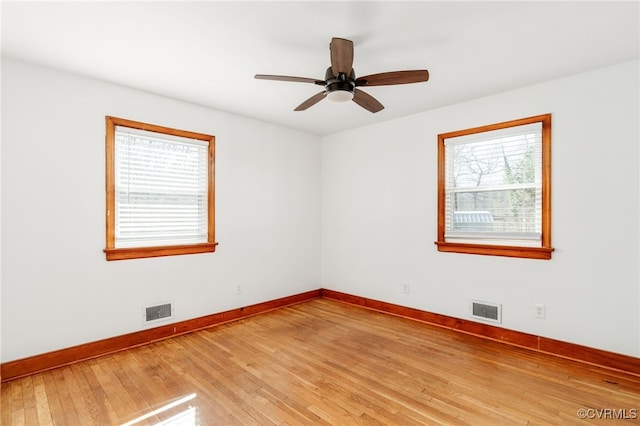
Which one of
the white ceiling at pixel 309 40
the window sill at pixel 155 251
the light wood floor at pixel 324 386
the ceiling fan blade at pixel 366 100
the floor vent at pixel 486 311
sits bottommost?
the light wood floor at pixel 324 386

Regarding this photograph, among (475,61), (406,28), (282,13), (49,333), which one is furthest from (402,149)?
(49,333)

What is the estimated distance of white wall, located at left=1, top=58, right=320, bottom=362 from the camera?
2514mm

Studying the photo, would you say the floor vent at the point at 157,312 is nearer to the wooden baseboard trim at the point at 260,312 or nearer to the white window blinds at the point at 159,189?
the wooden baseboard trim at the point at 260,312

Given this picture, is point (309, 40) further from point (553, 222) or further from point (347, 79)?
point (553, 222)

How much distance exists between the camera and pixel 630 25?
6.88 ft

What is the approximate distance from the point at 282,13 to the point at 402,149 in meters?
2.52

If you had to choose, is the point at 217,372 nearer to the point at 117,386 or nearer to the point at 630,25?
the point at 117,386

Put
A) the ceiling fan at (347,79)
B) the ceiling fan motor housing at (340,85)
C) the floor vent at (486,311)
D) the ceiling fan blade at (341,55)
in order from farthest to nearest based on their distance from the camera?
the floor vent at (486,311) < the ceiling fan motor housing at (340,85) < the ceiling fan at (347,79) < the ceiling fan blade at (341,55)

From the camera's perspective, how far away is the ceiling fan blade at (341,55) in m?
1.87

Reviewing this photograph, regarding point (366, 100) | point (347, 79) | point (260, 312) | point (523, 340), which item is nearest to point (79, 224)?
point (260, 312)

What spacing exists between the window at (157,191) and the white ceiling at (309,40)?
554mm

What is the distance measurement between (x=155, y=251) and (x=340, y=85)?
251 cm

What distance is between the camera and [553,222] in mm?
2957

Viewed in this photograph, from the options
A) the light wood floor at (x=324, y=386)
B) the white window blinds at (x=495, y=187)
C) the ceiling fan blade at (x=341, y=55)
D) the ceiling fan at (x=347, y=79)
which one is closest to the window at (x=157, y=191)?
the light wood floor at (x=324, y=386)
